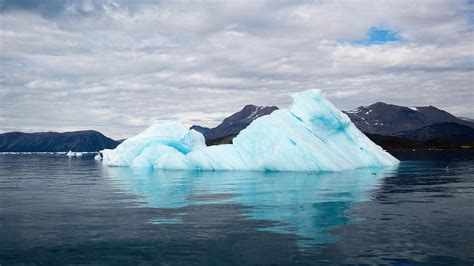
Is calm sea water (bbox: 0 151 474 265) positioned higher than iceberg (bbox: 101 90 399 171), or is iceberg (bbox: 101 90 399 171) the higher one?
iceberg (bbox: 101 90 399 171)

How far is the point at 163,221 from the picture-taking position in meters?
17.3

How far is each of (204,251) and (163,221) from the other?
5.17m

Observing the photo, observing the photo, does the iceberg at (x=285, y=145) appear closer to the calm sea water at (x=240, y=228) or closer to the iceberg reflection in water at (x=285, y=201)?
the iceberg reflection in water at (x=285, y=201)

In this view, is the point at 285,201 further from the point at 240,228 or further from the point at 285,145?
the point at 285,145

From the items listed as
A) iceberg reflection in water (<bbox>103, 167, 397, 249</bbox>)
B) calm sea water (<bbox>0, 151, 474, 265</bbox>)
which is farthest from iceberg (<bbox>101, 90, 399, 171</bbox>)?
calm sea water (<bbox>0, 151, 474, 265</bbox>)

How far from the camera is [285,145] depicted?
4472 cm

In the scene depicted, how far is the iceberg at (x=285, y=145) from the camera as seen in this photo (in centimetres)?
4550

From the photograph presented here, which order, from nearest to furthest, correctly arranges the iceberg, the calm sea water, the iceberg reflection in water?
the calm sea water, the iceberg reflection in water, the iceberg

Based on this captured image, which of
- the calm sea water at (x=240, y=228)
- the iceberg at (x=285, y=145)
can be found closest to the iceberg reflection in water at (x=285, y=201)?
the calm sea water at (x=240, y=228)

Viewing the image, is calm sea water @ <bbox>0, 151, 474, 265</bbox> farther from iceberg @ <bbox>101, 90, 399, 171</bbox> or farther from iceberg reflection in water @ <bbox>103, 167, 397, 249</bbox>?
iceberg @ <bbox>101, 90, 399, 171</bbox>

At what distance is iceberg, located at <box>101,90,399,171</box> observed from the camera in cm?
4550

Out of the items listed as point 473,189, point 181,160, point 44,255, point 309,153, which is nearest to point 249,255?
point 44,255

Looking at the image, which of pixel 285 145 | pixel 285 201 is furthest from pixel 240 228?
pixel 285 145

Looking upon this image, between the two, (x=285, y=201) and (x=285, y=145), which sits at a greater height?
(x=285, y=145)
